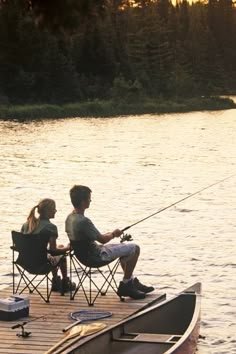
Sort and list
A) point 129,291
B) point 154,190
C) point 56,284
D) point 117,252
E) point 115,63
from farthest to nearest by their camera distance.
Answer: point 115,63 → point 154,190 → point 56,284 → point 129,291 → point 117,252

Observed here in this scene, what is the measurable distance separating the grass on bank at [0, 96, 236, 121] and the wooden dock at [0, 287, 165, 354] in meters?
70.6

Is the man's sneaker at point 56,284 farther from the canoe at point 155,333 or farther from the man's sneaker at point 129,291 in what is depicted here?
the canoe at point 155,333

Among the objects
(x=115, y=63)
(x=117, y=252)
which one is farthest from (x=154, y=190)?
(x=115, y=63)

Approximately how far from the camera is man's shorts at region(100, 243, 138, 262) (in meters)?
11.2

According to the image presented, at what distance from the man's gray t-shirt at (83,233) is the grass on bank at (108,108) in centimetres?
7090

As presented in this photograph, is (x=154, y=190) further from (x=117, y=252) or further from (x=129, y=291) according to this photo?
(x=117, y=252)

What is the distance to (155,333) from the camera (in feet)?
34.4

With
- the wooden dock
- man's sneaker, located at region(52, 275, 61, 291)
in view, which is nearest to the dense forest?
man's sneaker, located at region(52, 275, 61, 291)

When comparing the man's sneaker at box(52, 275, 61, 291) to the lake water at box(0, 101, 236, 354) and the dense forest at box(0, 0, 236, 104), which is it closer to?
the lake water at box(0, 101, 236, 354)

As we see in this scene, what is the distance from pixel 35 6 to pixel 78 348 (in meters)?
3.93

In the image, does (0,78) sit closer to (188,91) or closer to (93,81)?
(93,81)

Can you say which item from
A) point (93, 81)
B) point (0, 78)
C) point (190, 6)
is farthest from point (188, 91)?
point (190, 6)

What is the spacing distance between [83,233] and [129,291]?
3.36 ft

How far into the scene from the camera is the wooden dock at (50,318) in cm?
958
